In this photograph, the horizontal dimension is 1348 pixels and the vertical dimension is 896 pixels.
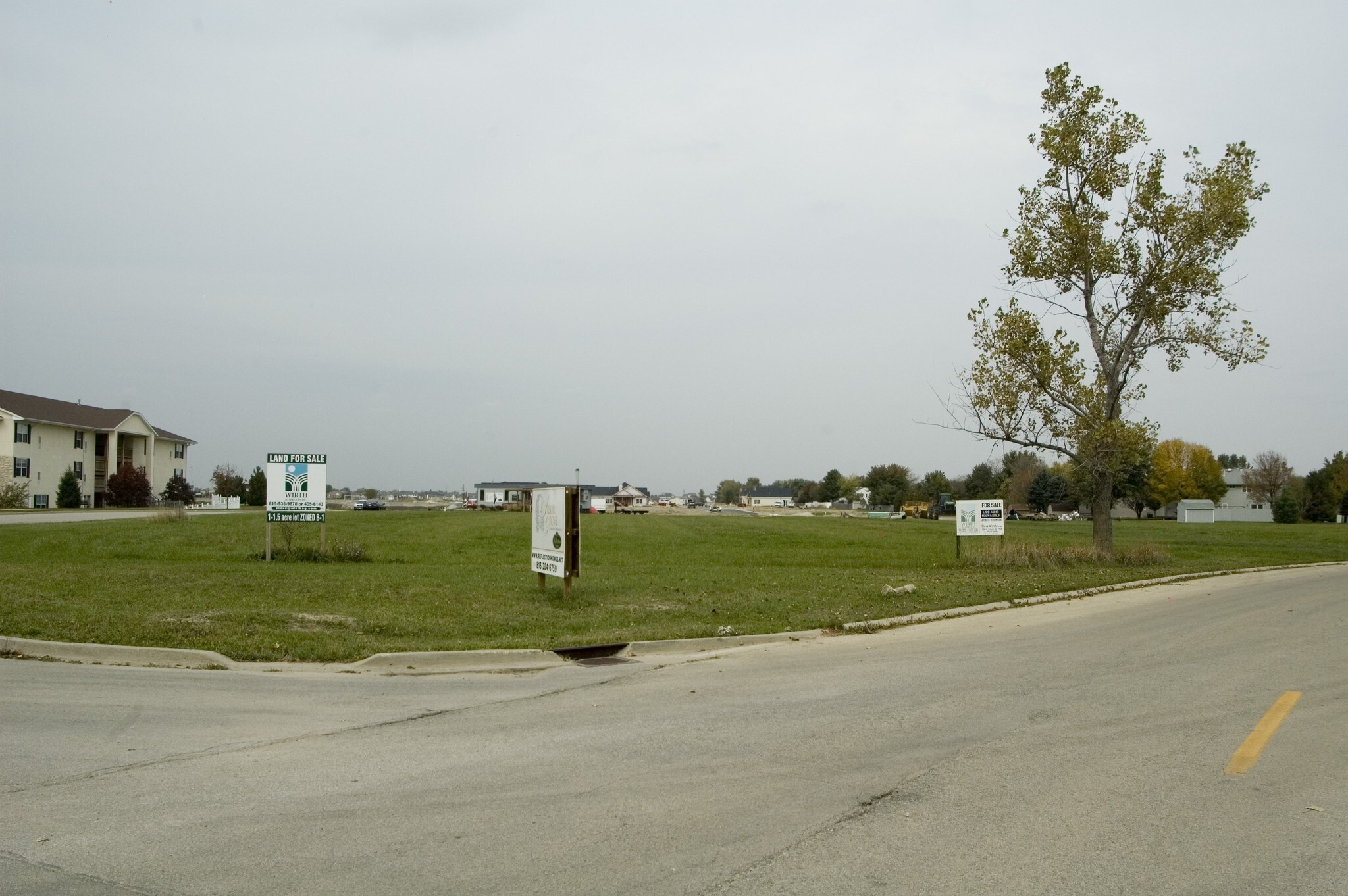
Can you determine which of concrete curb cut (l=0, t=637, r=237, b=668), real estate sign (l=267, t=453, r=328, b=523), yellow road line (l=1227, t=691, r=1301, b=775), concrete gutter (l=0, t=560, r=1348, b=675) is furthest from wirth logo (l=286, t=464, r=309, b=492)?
yellow road line (l=1227, t=691, r=1301, b=775)

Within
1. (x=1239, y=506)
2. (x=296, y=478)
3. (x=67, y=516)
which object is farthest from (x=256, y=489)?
(x=1239, y=506)

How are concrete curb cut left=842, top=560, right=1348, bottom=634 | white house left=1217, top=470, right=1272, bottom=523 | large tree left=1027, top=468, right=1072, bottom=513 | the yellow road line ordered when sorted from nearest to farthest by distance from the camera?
the yellow road line
concrete curb cut left=842, top=560, right=1348, bottom=634
white house left=1217, top=470, right=1272, bottom=523
large tree left=1027, top=468, right=1072, bottom=513

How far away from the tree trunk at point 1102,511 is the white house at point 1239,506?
223 ft

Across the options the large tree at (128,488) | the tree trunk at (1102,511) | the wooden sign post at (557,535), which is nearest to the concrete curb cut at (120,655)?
the wooden sign post at (557,535)

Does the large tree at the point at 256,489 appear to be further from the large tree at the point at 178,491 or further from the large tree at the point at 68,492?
the large tree at the point at 68,492

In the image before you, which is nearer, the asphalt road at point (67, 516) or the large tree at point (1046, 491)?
the asphalt road at point (67, 516)

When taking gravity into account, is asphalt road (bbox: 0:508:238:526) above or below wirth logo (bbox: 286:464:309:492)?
below

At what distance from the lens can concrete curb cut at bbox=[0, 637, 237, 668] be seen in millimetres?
11008

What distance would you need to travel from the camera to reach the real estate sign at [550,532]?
1644cm

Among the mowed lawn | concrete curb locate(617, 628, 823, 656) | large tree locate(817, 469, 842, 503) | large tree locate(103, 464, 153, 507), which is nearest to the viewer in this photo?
concrete curb locate(617, 628, 823, 656)

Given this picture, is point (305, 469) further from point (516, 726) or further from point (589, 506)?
point (589, 506)

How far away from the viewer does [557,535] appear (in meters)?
16.7

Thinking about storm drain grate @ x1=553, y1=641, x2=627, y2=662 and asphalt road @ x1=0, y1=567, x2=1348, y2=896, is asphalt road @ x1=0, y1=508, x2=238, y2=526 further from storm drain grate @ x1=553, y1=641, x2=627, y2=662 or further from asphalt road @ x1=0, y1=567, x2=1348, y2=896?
asphalt road @ x1=0, y1=567, x2=1348, y2=896

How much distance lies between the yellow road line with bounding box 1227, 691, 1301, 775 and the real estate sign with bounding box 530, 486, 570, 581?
1048 cm
